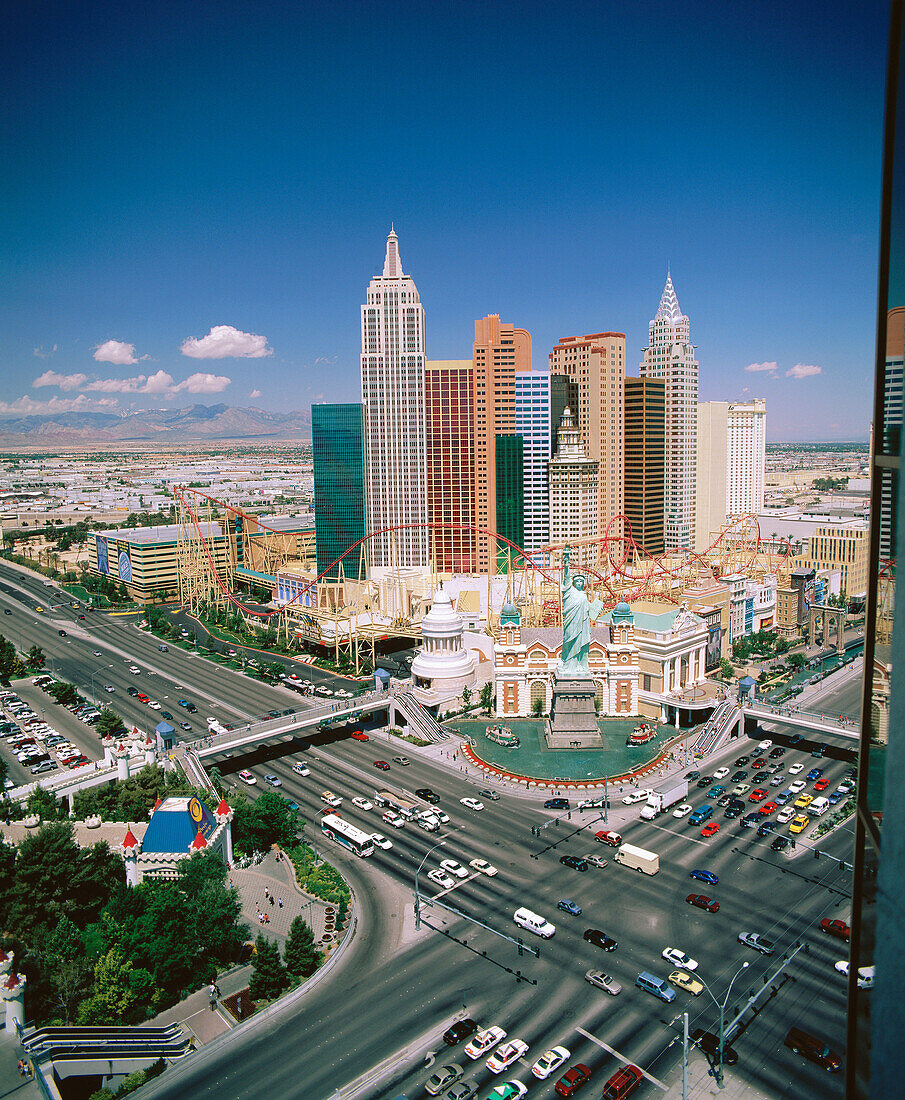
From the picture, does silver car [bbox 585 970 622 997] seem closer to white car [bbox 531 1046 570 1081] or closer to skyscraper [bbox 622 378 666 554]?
white car [bbox 531 1046 570 1081]

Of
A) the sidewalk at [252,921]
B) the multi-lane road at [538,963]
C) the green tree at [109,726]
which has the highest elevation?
the green tree at [109,726]

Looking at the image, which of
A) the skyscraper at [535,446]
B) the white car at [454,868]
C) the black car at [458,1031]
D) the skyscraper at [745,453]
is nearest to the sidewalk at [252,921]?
the white car at [454,868]

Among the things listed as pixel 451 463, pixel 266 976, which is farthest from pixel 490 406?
pixel 266 976

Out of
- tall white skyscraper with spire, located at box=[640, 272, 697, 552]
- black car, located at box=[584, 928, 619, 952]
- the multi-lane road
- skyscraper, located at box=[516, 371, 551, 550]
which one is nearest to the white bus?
the multi-lane road

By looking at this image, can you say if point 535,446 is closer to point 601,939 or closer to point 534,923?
point 534,923

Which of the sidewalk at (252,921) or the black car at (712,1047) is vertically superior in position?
the black car at (712,1047)

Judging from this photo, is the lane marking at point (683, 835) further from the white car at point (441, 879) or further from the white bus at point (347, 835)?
the white bus at point (347, 835)
